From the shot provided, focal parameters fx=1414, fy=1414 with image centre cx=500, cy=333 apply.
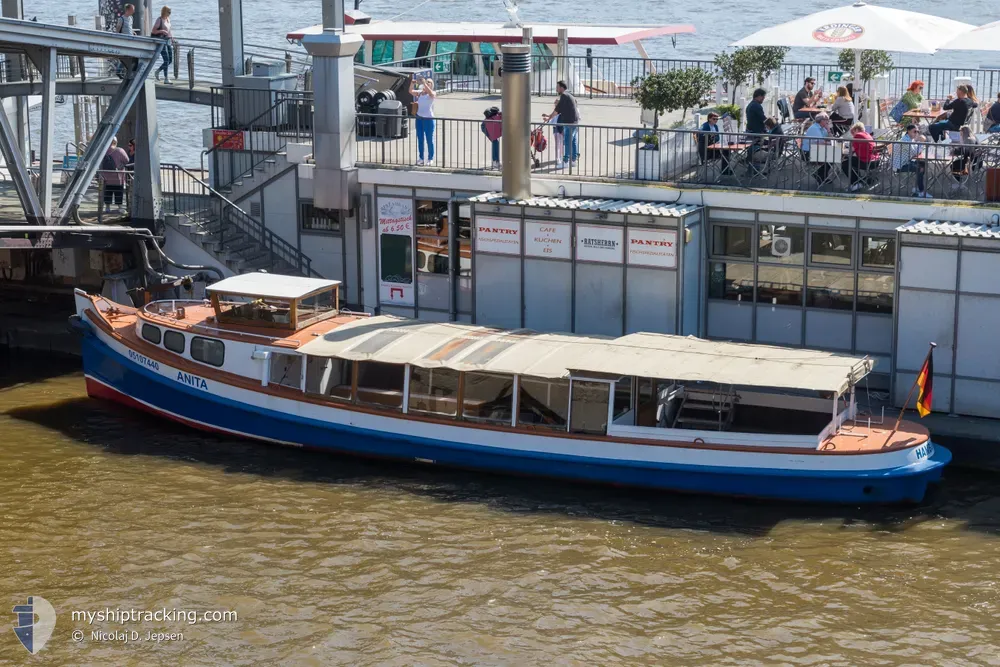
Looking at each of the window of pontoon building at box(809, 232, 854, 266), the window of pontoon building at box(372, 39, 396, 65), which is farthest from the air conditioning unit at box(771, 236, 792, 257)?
the window of pontoon building at box(372, 39, 396, 65)

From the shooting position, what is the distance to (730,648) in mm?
15484

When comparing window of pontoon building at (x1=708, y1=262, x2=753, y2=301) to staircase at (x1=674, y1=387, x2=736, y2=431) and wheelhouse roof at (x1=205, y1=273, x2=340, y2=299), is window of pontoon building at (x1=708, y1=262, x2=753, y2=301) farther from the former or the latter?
wheelhouse roof at (x1=205, y1=273, x2=340, y2=299)

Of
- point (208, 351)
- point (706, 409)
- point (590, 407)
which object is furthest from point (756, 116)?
point (208, 351)

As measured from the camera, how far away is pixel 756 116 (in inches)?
906

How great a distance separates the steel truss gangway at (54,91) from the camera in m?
23.3

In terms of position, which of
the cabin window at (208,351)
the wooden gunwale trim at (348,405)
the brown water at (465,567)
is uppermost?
the cabin window at (208,351)

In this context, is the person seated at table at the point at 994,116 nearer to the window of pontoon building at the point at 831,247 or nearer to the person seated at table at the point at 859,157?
the person seated at table at the point at 859,157

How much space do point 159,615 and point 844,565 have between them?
828 cm

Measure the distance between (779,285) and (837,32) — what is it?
417cm

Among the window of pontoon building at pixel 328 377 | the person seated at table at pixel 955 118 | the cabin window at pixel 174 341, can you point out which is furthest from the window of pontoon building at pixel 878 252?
the cabin window at pixel 174 341

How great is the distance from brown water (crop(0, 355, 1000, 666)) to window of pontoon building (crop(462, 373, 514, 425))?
36.6 inches

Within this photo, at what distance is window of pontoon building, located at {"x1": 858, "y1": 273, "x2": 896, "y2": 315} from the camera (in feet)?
72.2

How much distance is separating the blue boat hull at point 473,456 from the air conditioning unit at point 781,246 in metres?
4.43

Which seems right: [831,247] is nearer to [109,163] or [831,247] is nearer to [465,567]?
[465,567]
